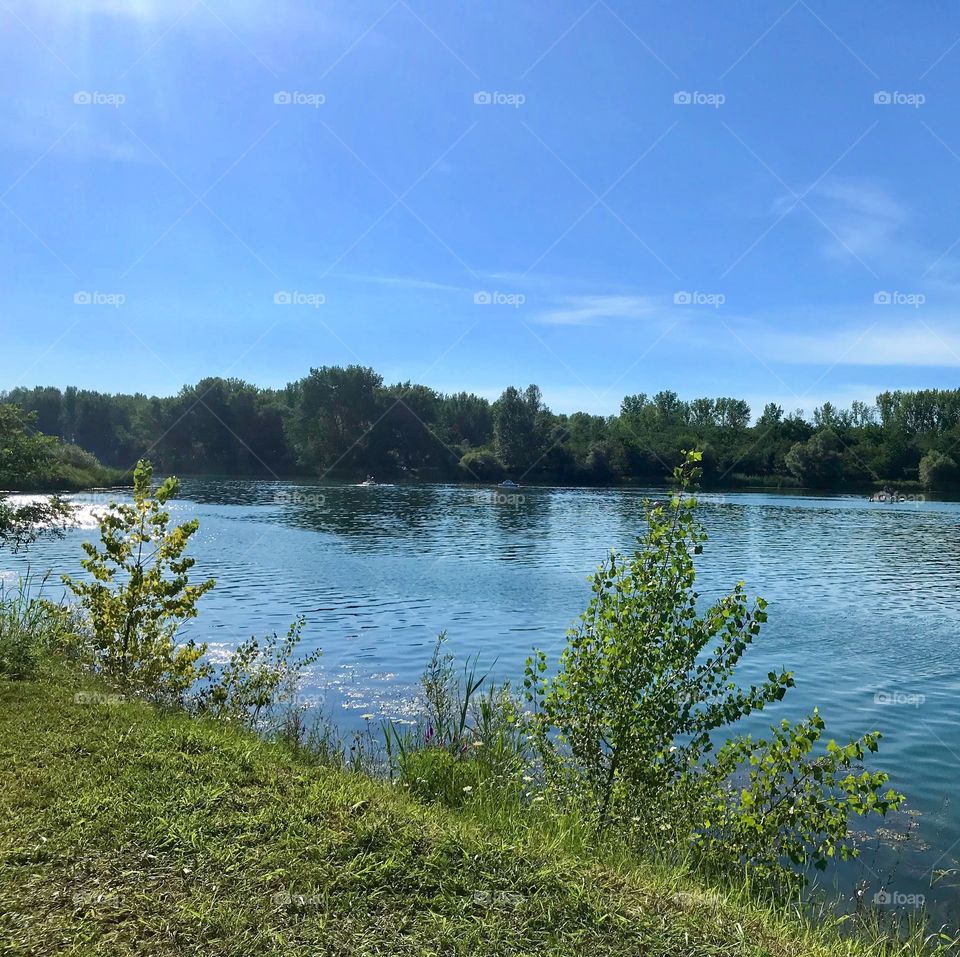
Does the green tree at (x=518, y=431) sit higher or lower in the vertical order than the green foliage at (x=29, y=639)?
higher

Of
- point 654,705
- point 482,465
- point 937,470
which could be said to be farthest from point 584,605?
point 937,470

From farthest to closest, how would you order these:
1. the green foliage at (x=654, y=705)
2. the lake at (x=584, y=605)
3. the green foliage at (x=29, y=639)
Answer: the lake at (x=584, y=605), the green foliage at (x=29, y=639), the green foliage at (x=654, y=705)

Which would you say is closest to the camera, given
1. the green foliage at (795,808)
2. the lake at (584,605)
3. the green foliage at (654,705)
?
the green foliage at (795,808)

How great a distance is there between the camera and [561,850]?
5320 millimetres

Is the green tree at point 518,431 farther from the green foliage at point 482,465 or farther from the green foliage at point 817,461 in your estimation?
the green foliage at point 817,461

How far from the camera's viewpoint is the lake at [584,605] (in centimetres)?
1237

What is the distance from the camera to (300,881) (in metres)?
4.61

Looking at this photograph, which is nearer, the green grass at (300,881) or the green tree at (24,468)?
the green grass at (300,881)

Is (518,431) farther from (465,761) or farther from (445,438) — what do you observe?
(465,761)

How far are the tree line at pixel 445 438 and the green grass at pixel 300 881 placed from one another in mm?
119044

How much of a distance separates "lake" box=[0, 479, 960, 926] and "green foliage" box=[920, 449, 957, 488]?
2515 inches

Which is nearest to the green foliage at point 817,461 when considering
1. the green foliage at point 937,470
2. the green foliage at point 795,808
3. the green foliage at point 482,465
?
the green foliage at point 937,470

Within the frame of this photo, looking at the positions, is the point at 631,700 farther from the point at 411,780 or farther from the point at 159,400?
the point at 159,400

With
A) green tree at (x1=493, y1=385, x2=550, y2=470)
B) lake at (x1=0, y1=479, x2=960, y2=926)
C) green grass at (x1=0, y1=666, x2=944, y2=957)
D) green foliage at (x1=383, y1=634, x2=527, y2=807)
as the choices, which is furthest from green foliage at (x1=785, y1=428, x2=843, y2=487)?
green grass at (x1=0, y1=666, x2=944, y2=957)
